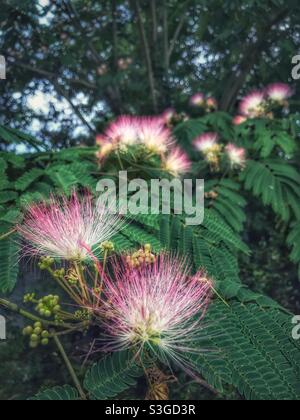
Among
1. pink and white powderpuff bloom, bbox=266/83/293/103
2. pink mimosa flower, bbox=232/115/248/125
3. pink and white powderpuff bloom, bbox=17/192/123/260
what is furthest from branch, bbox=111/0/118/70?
pink and white powderpuff bloom, bbox=17/192/123/260

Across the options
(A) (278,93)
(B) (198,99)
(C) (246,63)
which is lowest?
(A) (278,93)

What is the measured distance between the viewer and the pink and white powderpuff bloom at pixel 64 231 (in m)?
1.53

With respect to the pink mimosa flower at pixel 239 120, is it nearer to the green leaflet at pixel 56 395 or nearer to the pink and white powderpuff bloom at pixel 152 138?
the pink and white powderpuff bloom at pixel 152 138

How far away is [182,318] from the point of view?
1385mm

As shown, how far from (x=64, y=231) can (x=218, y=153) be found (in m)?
2.49

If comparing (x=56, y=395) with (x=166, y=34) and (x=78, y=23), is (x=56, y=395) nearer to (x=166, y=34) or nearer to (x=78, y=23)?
(x=78, y=23)

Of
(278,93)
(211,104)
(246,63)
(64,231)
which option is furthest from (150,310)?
(246,63)

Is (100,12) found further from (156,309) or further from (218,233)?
(156,309)

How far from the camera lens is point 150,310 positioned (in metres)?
1.33

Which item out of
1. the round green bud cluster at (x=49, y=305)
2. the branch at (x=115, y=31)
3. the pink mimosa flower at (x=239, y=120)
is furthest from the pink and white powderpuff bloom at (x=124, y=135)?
the branch at (x=115, y=31)

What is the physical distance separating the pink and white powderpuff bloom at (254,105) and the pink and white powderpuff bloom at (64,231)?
2.97m

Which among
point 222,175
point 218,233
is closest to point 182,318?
point 218,233

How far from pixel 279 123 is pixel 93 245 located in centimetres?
295

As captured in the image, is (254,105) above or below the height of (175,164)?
above
